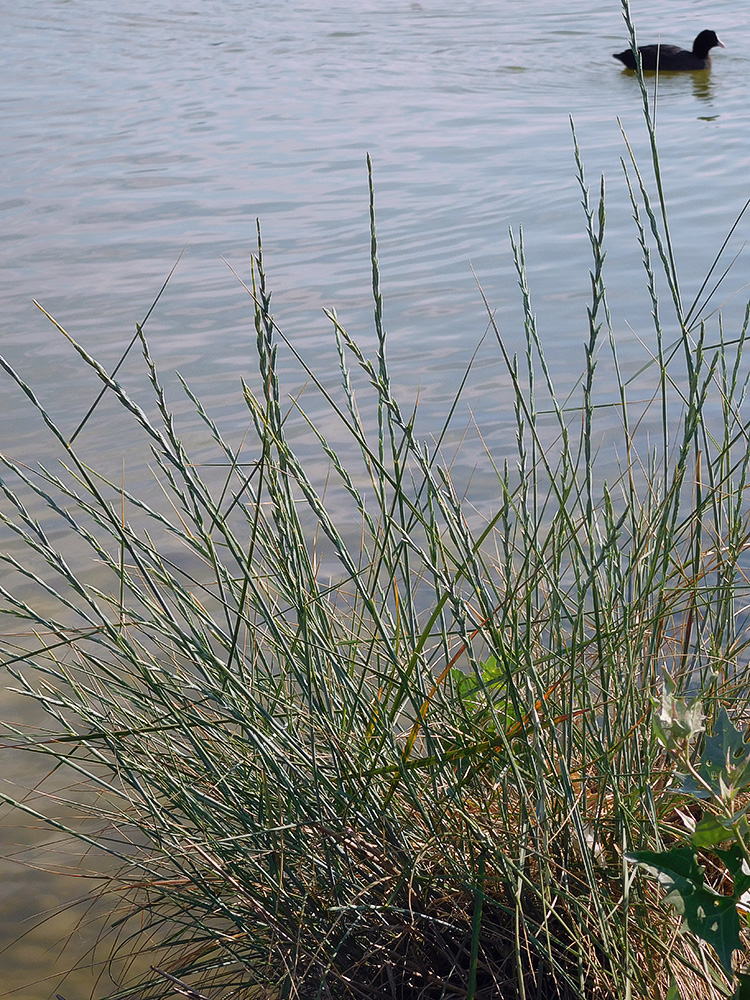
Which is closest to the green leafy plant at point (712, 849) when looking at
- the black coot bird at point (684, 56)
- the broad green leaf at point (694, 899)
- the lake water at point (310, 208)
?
the broad green leaf at point (694, 899)

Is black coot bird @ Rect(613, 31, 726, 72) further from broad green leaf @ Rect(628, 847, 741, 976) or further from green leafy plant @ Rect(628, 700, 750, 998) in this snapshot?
broad green leaf @ Rect(628, 847, 741, 976)

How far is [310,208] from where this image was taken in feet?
22.6

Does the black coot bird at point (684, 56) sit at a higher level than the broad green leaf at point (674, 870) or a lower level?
lower

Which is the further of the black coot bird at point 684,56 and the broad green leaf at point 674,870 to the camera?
the black coot bird at point 684,56

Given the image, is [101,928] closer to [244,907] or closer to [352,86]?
[244,907]

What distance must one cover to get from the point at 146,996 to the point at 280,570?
825 mm

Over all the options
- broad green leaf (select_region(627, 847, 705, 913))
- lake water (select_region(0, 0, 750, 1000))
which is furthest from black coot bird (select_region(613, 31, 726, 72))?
broad green leaf (select_region(627, 847, 705, 913))

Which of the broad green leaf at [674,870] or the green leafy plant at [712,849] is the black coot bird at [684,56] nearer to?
the green leafy plant at [712,849]

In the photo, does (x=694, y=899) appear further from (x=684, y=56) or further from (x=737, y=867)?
(x=684, y=56)

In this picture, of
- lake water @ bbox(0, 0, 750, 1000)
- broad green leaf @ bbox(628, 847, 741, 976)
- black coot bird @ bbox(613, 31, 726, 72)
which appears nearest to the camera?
broad green leaf @ bbox(628, 847, 741, 976)

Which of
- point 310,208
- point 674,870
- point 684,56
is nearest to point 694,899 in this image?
point 674,870

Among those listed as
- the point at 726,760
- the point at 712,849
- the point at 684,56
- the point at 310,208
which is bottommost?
the point at 310,208

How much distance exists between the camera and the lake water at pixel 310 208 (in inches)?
181

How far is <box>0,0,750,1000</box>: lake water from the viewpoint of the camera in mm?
4590
